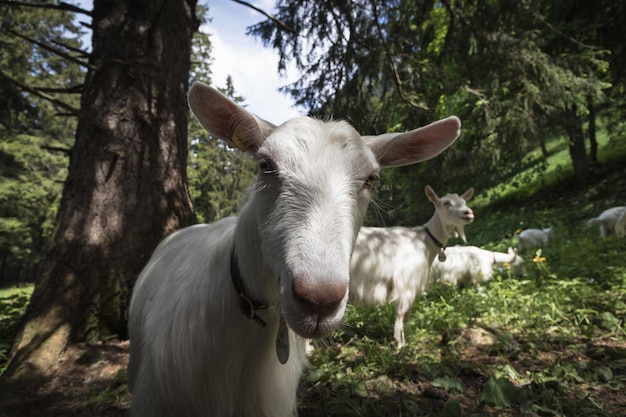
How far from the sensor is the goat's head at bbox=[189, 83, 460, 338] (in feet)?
3.88

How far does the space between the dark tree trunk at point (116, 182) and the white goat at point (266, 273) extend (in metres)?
1.78

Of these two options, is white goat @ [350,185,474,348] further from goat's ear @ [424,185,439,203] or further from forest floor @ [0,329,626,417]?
forest floor @ [0,329,626,417]

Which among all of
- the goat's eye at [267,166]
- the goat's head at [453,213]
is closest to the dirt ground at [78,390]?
the goat's eye at [267,166]

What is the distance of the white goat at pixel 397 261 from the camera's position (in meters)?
4.70

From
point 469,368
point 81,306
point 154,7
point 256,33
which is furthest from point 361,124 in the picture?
point 81,306

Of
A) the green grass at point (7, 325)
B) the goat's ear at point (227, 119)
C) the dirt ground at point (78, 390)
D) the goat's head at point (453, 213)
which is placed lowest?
the dirt ground at point (78, 390)

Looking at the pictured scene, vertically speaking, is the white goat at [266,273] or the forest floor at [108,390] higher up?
the white goat at [266,273]

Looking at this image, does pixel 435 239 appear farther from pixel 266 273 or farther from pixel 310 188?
pixel 310 188

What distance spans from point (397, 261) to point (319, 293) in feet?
12.9

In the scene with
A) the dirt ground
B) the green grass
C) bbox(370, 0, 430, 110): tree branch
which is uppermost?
bbox(370, 0, 430, 110): tree branch

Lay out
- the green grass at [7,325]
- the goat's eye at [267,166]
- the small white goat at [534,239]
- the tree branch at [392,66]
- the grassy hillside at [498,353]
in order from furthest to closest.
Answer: the small white goat at [534,239], the tree branch at [392,66], the green grass at [7,325], the grassy hillside at [498,353], the goat's eye at [267,166]

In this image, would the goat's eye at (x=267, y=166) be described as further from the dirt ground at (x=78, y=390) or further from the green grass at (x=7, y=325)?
the green grass at (x=7, y=325)

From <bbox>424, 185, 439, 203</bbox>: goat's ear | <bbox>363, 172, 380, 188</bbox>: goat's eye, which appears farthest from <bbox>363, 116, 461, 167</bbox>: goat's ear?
<bbox>424, 185, 439, 203</bbox>: goat's ear

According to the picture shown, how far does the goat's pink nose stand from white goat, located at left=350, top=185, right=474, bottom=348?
10.8ft
